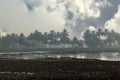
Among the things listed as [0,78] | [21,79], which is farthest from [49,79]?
[0,78]

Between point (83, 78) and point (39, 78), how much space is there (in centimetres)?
508

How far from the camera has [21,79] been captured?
36.5 metres

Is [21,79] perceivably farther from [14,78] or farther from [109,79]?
[109,79]

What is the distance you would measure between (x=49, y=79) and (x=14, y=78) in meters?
4.11

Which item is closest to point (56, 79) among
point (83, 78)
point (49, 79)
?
point (49, 79)

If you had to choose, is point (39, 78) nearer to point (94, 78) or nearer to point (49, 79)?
point (49, 79)

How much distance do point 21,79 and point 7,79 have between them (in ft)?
5.13

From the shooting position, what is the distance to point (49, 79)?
120 feet

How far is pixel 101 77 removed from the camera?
37.9 metres

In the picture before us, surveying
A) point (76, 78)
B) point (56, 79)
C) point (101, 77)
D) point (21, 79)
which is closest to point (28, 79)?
point (21, 79)

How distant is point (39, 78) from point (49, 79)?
1.42 m

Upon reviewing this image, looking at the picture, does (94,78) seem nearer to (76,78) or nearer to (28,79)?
(76,78)

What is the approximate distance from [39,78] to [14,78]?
2.88 meters

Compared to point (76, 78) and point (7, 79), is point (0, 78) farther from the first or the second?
point (76, 78)
